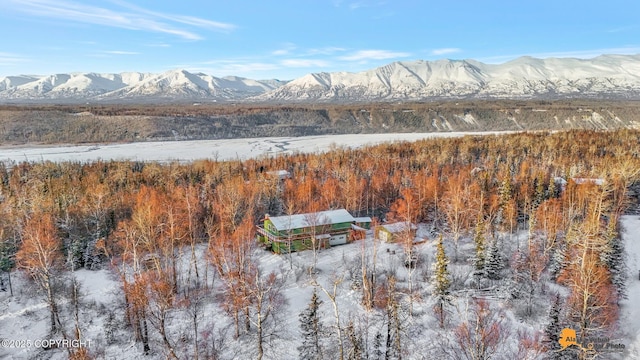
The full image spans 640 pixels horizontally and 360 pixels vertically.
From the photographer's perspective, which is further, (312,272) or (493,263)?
(312,272)

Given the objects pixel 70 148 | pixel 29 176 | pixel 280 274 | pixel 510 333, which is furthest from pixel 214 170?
pixel 70 148

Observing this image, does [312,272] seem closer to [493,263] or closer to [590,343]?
[493,263]

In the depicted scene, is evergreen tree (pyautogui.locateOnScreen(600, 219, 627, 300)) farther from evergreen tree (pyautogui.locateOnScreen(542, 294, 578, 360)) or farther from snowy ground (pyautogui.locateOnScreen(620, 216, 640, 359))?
evergreen tree (pyautogui.locateOnScreen(542, 294, 578, 360))

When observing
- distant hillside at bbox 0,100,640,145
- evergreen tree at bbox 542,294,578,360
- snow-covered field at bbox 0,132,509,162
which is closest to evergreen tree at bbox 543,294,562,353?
evergreen tree at bbox 542,294,578,360

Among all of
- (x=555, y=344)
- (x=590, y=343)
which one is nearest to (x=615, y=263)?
(x=590, y=343)

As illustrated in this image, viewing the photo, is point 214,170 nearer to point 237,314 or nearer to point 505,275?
point 237,314

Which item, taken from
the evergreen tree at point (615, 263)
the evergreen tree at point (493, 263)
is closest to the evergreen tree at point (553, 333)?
the evergreen tree at point (493, 263)

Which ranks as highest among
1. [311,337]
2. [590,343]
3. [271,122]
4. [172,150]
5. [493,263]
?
[271,122]
